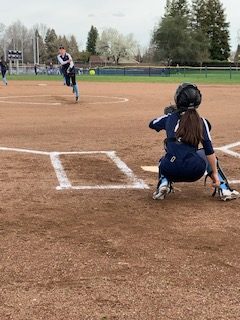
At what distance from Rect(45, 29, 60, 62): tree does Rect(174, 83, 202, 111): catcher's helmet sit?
126 m

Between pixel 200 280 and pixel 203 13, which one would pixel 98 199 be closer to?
pixel 200 280

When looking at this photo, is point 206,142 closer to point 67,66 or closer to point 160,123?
point 160,123

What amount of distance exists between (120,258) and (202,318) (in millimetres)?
993

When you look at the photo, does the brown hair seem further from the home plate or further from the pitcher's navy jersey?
the pitcher's navy jersey

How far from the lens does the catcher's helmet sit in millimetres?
5086

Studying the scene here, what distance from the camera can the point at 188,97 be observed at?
5090mm

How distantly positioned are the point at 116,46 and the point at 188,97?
136 metres

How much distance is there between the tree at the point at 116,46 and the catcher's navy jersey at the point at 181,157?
445 feet

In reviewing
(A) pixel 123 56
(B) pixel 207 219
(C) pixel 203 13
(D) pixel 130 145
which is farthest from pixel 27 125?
(A) pixel 123 56

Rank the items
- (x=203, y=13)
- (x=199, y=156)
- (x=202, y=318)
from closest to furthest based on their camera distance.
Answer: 1. (x=202, y=318)
2. (x=199, y=156)
3. (x=203, y=13)

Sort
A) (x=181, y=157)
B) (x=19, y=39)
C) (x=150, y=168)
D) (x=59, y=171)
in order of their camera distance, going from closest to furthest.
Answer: (x=181, y=157), (x=59, y=171), (x=150, y=168), (x=19, y=39)

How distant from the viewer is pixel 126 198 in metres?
5.45

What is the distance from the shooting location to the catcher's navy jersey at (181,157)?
5.19 meters

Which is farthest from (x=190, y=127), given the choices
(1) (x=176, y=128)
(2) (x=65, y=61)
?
(2) (x=65, y=61)
